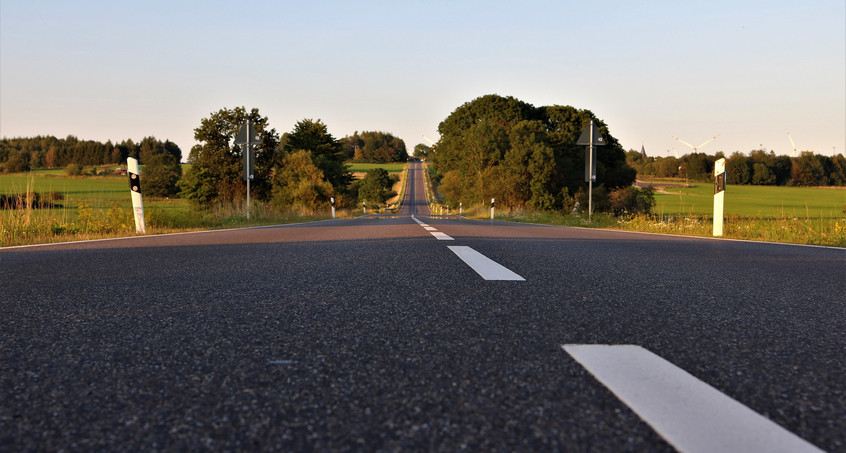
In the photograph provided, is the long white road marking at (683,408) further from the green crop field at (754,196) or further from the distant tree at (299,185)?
the green crop field at (754,196)

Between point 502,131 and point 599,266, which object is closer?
point 599,266

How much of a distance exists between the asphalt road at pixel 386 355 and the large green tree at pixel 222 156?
29067mm

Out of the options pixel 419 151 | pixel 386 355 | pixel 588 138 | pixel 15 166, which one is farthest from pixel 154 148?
pixel 386 355

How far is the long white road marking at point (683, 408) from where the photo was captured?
1182mm

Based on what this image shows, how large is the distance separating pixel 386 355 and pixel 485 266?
261cm

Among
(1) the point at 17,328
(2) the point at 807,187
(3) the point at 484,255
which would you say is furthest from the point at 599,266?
(2) the point at 807,187

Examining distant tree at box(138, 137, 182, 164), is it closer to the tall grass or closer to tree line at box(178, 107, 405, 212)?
tree line at box(178, 107, 405, 212)

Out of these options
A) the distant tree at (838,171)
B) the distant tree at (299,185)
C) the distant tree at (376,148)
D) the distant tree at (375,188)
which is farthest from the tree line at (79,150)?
the distant tree at (838,171)

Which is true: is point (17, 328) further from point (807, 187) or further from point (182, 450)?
point (807, 187)

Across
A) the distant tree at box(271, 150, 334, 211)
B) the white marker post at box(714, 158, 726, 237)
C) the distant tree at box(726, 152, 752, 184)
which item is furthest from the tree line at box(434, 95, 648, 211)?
the distant tree at box(726, 152, 752, 184)

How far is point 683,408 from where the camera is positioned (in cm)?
138

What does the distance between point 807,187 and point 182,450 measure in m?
88.0

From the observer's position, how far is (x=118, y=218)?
10.6 meters

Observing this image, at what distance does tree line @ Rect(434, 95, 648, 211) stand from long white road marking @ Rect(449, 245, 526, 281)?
29.4 metres
